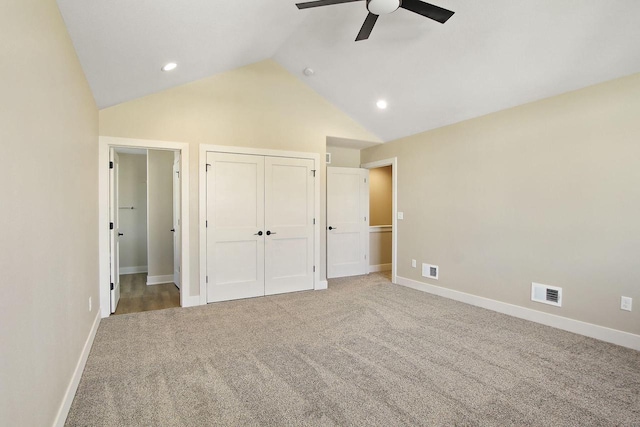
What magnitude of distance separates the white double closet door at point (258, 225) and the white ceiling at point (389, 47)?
130 cm

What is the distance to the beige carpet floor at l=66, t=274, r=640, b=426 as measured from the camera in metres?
2.00

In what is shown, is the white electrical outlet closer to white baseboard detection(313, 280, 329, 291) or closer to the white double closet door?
white baseboard detection(313, 280, 329, 291)

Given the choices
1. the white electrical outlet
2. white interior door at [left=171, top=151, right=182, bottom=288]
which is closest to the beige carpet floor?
the white electrical outlet

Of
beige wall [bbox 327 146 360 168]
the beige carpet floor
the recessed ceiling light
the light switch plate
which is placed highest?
the recessed ceiling light

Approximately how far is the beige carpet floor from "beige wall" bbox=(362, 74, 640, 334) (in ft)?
1.80

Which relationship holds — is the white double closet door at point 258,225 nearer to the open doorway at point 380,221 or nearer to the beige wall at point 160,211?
the beige wall at point 160,211

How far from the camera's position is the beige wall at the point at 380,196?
22.1 ft

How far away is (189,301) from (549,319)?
4.22 m

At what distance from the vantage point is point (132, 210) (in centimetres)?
645

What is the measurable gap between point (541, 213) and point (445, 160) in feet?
4.84

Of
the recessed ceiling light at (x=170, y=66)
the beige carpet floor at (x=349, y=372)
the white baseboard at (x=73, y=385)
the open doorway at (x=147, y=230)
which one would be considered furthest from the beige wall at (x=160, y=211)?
the white baseboard at (x=73, y=385)

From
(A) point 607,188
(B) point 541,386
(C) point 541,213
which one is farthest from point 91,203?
(A) point 607,188

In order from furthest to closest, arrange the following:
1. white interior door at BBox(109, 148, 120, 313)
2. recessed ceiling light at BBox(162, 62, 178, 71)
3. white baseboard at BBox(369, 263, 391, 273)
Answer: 1. white baseboard at BBox(369, 263, 391, 273)
2. white interior door at BBox(109, 148, 120, 313)
3. recessed ceiling light at BBox(162, 62, 178, 71)

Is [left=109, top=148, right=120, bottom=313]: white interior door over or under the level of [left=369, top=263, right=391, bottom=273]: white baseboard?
over
